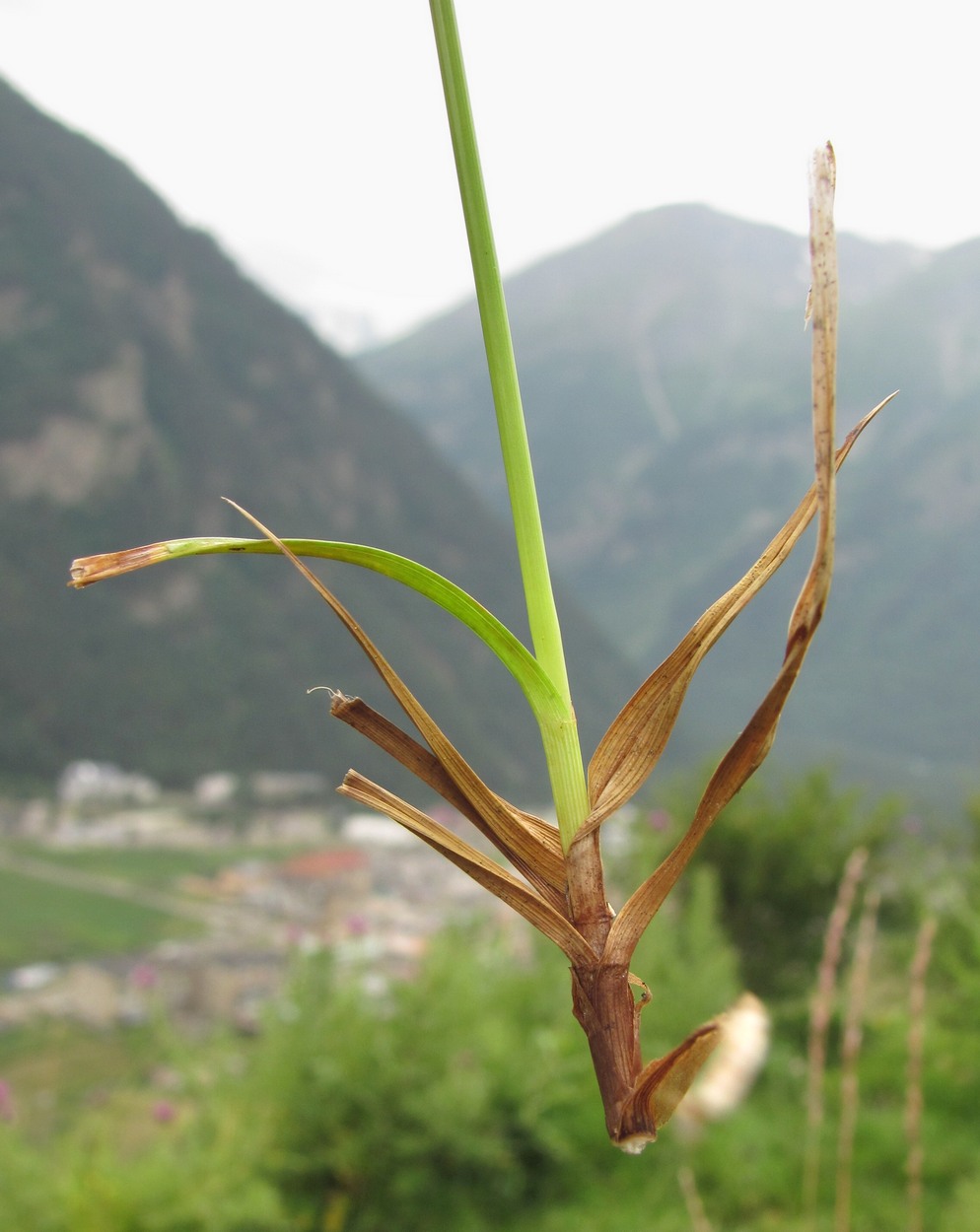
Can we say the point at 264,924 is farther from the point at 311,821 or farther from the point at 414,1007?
the point at 414,1007

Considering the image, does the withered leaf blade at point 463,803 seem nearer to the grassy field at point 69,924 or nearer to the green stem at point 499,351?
the green stem at point 499,351

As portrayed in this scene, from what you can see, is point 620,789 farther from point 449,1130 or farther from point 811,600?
point 449,1130

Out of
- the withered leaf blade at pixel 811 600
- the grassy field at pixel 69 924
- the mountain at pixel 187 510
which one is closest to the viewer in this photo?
the withered leaf blade at pixel 811 600

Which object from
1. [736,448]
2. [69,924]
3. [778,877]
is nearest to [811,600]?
[778,877]

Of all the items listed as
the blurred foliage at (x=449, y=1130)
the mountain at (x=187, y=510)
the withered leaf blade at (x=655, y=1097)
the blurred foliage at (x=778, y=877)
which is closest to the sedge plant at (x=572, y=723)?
the withered leaf blade at (x=655, y=1097)

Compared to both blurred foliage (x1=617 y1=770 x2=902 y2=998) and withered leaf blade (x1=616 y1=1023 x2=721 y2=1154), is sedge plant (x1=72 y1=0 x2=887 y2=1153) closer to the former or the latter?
withered leaf blade (x1=616 y1=1023 x2=721 y2=1154)

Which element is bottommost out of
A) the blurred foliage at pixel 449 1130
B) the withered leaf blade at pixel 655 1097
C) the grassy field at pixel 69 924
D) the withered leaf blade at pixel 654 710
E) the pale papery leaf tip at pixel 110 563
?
the blurred foliage at pixel 449 1130

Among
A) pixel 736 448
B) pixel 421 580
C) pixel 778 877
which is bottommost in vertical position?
pixel 421 580

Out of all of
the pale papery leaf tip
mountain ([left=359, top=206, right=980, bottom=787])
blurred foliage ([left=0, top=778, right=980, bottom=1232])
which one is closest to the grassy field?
blurred foliage ([left=0, top=778, right=980, bottom=1232])
